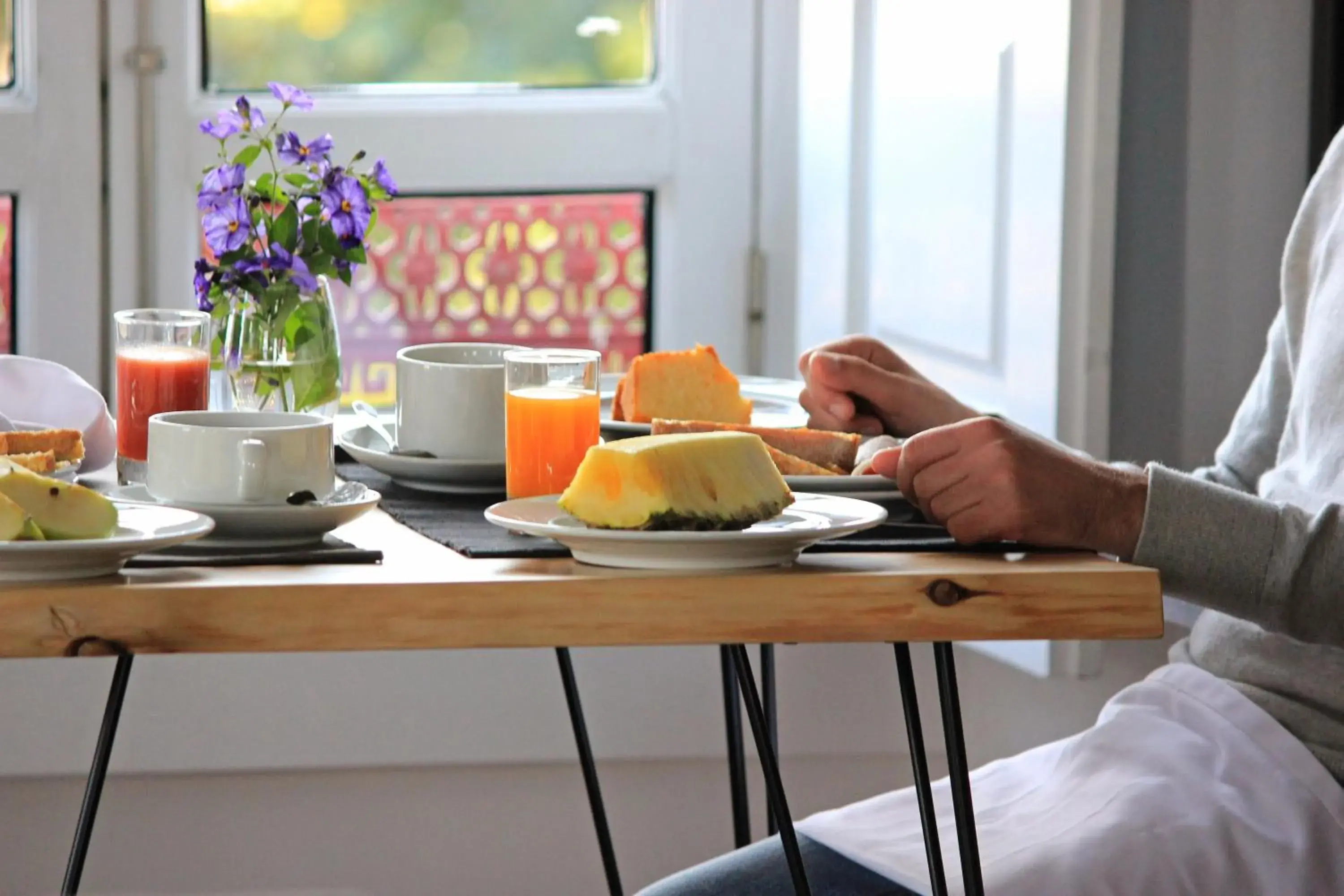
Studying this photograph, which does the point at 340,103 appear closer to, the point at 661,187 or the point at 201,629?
the point at 661,187

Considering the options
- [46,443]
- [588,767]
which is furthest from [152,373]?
[588,767]

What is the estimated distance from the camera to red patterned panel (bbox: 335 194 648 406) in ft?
6.96

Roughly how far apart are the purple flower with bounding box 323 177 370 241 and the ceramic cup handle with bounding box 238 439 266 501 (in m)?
0.33

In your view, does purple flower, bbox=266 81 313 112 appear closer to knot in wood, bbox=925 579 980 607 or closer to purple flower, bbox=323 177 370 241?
purple flower, bbox=323 177 370 241

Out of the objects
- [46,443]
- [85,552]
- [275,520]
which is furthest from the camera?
[46,443]

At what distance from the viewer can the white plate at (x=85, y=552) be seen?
2.52ft

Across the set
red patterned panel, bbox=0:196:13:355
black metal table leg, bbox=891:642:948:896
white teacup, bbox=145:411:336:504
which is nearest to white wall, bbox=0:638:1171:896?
red patterned panel, bbox=0:196:13:355

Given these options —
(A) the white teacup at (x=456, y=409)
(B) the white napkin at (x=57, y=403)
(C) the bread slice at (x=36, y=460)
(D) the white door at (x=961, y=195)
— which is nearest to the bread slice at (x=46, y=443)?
(C) the bread slice at (x=36, y=460)

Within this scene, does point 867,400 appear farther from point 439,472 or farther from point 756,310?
point 756,310

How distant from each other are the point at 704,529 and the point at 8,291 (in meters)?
1.47

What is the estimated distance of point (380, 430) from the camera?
3.96ft

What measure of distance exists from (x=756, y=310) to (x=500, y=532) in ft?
4.18

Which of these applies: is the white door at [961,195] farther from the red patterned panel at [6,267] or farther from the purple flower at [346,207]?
the red patterned panel at [6,267]

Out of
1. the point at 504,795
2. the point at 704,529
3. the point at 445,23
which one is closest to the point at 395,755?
the point at 504,795
